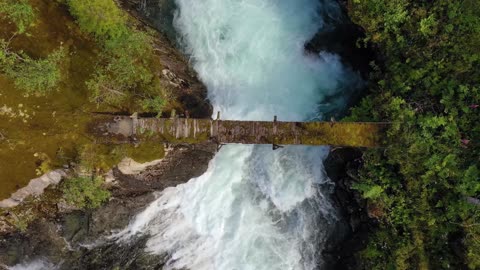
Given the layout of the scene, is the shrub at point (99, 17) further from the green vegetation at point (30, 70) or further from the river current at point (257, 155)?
the river current at point (257, 155)

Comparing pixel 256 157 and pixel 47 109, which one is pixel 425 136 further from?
pixel 47 109

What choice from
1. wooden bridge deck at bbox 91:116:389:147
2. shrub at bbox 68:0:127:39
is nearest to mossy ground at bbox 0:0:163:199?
shrub at bbox 68:0:127:39

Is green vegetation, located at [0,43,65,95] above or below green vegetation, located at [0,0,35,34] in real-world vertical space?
below

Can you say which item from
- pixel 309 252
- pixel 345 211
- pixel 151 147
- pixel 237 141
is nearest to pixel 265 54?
pixel 237 141

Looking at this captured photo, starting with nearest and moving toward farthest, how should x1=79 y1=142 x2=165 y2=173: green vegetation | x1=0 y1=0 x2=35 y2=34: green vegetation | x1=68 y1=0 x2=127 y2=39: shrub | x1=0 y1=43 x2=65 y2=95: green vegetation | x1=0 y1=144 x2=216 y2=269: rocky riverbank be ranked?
x1=0 y1=43 x2=65 y2=95: green vegetation, x1=0 y1=0 x2=35 y2=34: green vegetation, x1=68 y1=0 x2=127 y2=39: shrub, x1=79 y1=142 x2=165 y2=173: green vegetation, x1=0 y1=144 x2=216 y2=269: rocky riverbank

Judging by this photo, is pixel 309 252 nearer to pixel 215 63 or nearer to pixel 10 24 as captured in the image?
pixel 215 63

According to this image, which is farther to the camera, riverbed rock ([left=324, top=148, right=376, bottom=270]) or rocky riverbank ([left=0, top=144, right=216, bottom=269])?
riverbed rock ([left=324, top=148, right=376, bottom=270])

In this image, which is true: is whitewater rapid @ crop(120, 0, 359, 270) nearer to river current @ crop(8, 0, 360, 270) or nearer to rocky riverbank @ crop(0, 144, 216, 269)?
river current @ crop(8, 0, 360, 270)
